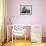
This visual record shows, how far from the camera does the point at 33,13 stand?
2.75 metres

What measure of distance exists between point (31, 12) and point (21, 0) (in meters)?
0.35

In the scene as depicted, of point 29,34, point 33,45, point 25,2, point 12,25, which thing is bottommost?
point 33,45

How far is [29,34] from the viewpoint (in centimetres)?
274

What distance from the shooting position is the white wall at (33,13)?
2.74 meters

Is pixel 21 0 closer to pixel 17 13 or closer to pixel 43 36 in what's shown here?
Answer: pixel 17 13

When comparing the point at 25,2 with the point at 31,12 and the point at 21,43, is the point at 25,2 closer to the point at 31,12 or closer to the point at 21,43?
the point at 31,12

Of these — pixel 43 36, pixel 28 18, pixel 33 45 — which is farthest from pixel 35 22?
pixel 33 45

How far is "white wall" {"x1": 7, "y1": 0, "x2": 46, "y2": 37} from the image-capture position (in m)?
2.74

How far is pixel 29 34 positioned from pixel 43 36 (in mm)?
318

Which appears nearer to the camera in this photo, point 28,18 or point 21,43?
point 21,43

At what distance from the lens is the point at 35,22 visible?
2754 millimetres

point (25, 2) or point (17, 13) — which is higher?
point (25, 2)

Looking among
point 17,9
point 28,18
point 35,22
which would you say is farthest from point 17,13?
point 35,22

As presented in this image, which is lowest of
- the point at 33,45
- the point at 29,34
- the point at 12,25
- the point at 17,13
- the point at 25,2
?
the point at 33,45
